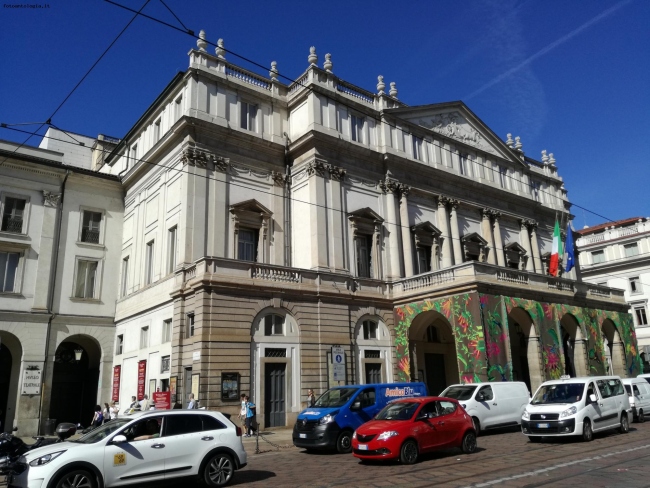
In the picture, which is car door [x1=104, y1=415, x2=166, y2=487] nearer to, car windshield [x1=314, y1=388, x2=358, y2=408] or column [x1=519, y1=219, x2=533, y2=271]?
car windshield [x1=314, y1=388, x2=358, y2=408]

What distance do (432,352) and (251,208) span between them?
42.1 ft

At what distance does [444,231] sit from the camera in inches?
1348

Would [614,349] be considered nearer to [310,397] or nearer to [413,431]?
[310,397]

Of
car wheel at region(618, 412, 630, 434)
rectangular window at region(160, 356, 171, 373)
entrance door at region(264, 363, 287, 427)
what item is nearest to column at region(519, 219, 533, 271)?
car wheel at region(618, 412, 630, 434)

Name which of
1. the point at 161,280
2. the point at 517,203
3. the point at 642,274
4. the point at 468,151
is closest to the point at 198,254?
the point at 161,280

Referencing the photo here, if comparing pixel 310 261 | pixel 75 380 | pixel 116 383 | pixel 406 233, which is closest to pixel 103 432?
pixel 310 261

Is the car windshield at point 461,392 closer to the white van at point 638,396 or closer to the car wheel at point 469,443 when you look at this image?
the car wheel at point 469,443

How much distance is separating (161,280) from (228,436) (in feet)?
56.5

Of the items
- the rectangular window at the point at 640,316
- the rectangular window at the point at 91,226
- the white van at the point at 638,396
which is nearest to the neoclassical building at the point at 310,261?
the rectangular window at the point at 91,226

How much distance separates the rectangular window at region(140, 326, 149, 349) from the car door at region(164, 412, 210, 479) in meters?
18.1

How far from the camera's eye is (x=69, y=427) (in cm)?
1348

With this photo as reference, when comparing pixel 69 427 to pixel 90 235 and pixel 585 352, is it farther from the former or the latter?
pixel 585 352

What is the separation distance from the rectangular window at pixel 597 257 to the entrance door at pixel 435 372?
36273 mm

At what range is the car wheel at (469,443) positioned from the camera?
→ 47.9 feet
